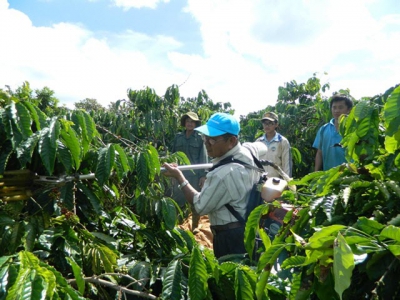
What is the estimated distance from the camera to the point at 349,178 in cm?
135

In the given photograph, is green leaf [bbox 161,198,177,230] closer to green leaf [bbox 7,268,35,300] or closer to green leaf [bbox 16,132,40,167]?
green leaf [bbox 16,132,40,167]

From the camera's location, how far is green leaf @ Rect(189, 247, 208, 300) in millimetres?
1510

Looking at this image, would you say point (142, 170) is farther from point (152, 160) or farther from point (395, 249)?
point (395, 249)

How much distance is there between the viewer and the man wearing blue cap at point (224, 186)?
2564 mm

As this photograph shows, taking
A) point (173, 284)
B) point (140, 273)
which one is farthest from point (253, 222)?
point (140, 273)

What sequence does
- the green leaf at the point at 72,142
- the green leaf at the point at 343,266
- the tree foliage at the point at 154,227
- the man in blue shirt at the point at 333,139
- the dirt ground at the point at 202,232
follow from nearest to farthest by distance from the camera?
the green leaf at the point at 343,266
the tree foliage at the point at 154,227
the green leaf at the point at 72,142
the man in blue shirt at the point at 333,139
the dirt ground at the point at 202,232

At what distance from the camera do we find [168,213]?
2.18m

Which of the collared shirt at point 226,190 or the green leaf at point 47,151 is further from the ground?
the green leaf at point 47,151

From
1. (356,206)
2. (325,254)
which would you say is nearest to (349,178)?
(356,206)

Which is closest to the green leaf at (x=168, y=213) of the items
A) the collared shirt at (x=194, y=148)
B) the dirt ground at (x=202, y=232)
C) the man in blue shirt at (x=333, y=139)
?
the man in blue shirt at (x=333, y=139)

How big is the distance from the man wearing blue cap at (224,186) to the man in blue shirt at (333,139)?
1605 mm

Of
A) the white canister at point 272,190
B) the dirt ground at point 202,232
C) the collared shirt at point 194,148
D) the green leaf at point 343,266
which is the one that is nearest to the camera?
the green leaf at point 343,266

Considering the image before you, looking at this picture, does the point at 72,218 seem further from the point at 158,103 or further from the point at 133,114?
the point at 133,114

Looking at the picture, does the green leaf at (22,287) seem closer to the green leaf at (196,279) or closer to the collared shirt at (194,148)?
the green leaf at (196,279)
